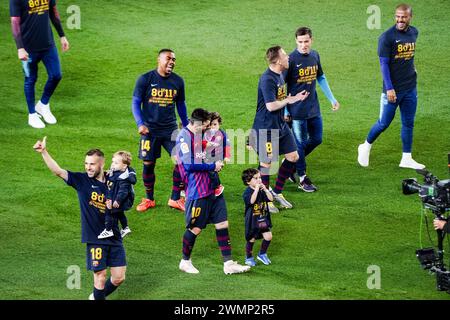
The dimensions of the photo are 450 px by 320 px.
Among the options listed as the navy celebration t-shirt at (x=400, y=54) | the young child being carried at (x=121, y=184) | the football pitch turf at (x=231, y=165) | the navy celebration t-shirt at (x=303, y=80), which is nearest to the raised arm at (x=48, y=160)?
the young child being carried at (x=121, y=184)

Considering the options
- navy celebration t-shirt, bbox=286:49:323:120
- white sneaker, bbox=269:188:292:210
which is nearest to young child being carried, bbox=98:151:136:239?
white sneaker, bbox=269:188:292:210

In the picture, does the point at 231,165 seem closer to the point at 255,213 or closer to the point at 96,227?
the point at 255,213

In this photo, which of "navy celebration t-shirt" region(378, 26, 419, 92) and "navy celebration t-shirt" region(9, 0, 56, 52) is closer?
"navy celebration t-shirt" region(378, 26, 419, 92)

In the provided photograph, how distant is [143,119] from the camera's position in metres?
13.5

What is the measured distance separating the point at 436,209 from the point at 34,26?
7.25m

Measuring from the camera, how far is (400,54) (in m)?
14.4

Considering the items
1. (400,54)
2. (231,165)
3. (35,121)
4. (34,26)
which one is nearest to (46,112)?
(35,121)

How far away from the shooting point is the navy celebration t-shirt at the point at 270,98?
513 inches

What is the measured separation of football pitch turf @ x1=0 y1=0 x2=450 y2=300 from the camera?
11.4 metres

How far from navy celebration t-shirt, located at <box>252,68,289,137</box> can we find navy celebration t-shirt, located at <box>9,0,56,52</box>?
4.01 metres

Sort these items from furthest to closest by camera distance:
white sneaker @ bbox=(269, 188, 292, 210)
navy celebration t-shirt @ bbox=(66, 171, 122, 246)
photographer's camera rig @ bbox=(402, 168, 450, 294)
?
white sneaker @ bbox=(269, 188, 292, 210), navy celebration t-shirt @ bbox=(66, 171, 122, 246), photographer's camera rig @ bbox=(402, 168, 450, 294)

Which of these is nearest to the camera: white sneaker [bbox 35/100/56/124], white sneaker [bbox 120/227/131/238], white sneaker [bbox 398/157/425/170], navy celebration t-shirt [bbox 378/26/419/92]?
white sneaker [bbox 120/227/131/238]

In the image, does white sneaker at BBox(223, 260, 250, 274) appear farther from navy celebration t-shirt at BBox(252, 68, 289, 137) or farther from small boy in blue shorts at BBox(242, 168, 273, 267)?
navy celebration t-shirt at BBox(252, 68, 289, 137)

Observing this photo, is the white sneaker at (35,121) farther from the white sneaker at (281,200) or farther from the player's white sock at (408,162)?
the player's white sock at (408,162)
